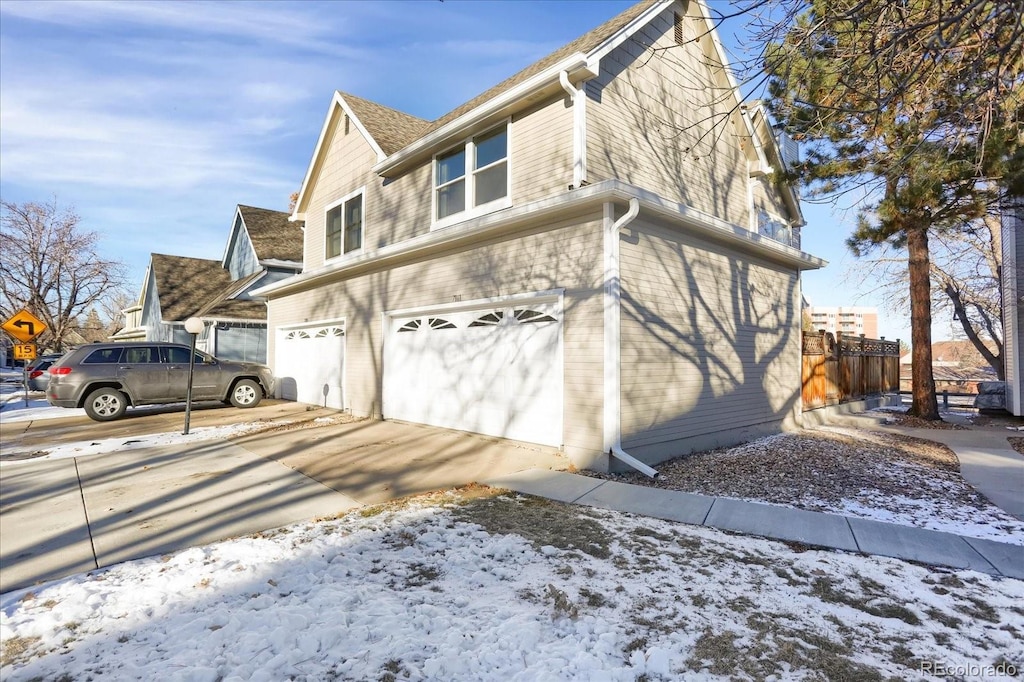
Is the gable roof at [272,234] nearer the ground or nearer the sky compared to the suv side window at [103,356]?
nearer the sky

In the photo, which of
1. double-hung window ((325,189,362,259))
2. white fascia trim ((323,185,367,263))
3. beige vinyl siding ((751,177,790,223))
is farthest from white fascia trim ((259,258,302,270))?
beige vinyl siding ((751,177,790,223))

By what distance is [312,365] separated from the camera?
44.6 feet

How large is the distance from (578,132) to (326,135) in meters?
9.45

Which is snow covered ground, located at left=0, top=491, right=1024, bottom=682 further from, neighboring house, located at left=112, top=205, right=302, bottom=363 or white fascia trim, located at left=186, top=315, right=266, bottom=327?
neighboring house, located at left=112, top=205, right=302, bottom=363

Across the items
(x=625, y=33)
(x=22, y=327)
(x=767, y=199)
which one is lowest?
(x=22, y=327)

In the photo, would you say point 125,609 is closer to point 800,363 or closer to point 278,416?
point 278,416

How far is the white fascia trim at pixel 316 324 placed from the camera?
12383mm

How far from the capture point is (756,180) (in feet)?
40.1

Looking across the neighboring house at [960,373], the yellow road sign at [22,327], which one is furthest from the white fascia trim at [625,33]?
the neighboring house at [960,373]

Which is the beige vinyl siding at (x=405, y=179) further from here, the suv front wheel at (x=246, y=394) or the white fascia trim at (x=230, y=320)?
the white fascia trim at (x=230, y=320)

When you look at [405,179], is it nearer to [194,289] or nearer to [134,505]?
[134,505]

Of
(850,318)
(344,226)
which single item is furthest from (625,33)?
(850,318)

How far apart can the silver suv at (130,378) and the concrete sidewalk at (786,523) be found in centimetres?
889

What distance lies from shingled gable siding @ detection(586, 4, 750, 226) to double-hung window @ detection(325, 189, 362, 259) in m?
7.14
